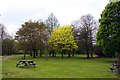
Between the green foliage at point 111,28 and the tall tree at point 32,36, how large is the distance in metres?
33.5

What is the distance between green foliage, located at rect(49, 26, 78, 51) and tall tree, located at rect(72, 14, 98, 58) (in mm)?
2445

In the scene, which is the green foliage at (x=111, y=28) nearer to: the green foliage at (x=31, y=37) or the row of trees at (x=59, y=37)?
the row of trees at (x=59, y=37)

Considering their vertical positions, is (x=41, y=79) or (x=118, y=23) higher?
(x=118, y=23)

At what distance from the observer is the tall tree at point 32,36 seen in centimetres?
6631

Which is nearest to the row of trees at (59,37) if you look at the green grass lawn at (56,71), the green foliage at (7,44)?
the green foliage at (7,44)

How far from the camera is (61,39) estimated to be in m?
69.2

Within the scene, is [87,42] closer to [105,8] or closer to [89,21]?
[89,21]

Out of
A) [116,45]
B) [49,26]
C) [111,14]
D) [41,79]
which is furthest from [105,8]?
[49,26]

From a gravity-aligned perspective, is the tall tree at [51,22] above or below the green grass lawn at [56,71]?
above

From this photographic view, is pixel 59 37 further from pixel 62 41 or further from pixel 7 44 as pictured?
pixel 7 44

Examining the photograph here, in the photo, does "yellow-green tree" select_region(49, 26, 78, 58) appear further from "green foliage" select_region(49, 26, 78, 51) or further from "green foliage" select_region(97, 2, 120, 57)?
"green foliage" select_region(97, 2, 120, 57)

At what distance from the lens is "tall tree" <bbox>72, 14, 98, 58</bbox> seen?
7000 centimetres

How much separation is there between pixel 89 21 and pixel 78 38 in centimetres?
552

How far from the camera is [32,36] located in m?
67.8
